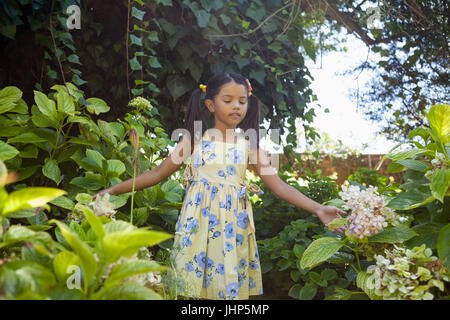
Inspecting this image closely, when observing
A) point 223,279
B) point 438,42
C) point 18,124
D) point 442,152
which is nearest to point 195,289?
point 223,279

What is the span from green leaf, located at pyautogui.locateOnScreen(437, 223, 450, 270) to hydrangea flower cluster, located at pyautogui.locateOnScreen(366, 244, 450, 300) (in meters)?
0.03

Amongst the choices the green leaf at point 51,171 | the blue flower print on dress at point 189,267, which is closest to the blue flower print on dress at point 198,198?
the blue flower print on dress at point 189,267

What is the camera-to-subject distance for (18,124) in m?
1.62

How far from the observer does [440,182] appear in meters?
1.10

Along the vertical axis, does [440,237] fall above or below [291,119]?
below

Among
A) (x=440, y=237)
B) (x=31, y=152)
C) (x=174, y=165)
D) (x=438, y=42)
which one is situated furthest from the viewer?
(x=438, y=42)

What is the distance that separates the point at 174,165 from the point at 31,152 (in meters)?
0.64

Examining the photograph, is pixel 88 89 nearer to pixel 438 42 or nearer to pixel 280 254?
pixel 280 254

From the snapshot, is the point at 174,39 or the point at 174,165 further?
the point at 174,39

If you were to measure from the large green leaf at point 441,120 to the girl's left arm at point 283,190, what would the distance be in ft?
1.76

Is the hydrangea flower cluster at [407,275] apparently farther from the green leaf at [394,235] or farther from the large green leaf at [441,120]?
the large green leaf at [441,120]

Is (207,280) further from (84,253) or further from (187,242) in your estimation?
(84,253)

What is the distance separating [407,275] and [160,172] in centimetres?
→ 116

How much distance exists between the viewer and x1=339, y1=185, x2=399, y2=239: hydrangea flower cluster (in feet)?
3.96
